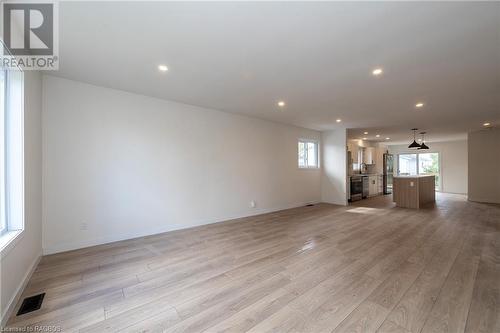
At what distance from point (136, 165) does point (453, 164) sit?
13.4m

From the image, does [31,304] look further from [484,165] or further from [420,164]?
[420,164]

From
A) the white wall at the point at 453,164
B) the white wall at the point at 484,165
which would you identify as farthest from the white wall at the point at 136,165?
the white wall at the point at 453,164

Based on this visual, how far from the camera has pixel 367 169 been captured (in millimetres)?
9922

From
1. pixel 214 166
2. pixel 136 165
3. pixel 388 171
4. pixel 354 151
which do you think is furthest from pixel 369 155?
pixel 136 165

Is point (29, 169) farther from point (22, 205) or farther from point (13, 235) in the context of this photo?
point (13, 235)

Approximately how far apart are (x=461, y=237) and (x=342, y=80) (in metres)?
3.59

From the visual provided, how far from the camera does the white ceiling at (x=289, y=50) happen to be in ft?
5.91

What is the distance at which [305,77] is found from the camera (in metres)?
3.07

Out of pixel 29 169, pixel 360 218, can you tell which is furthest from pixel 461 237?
pixel 29 169

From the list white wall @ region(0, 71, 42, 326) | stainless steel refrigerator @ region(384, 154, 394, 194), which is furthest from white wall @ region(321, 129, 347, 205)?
white wall @ region(0, 71, 42, 326)

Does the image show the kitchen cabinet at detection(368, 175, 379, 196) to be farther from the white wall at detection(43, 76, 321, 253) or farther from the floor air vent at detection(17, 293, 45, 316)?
the floor air vent at detection(17, 293, 45, 316)

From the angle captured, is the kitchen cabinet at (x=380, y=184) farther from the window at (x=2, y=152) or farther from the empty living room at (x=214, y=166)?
the window at (x=2, y=152)

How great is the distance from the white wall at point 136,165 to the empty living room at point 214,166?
1.0 inches

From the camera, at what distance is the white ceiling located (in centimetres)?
180
